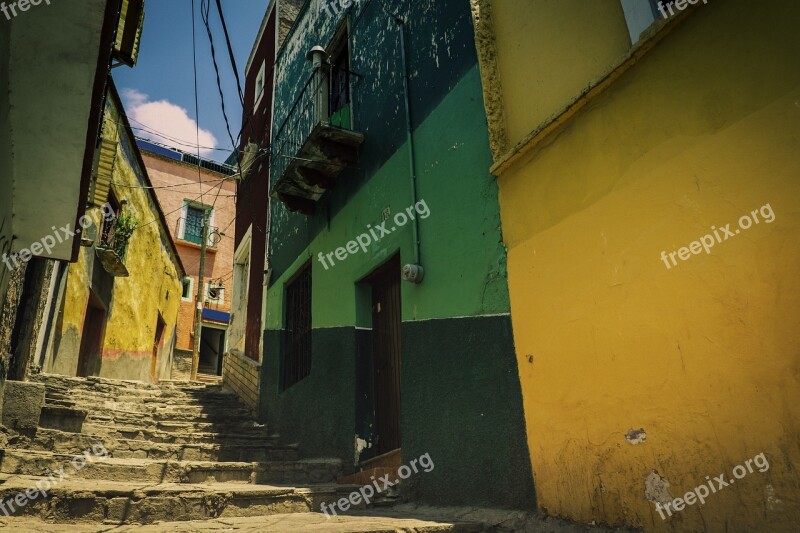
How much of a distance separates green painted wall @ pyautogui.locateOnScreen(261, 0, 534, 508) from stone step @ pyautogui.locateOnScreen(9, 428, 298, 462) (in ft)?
1.90

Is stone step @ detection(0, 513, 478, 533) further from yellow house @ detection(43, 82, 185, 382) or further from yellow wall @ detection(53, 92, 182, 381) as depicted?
yellow wall @ detection(53, 92, 182, 381)

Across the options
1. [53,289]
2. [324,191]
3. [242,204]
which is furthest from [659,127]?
[242,204]

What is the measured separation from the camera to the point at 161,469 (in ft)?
14.7

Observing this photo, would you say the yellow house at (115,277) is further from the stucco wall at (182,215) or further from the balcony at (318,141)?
the stucco wall at (182,215)

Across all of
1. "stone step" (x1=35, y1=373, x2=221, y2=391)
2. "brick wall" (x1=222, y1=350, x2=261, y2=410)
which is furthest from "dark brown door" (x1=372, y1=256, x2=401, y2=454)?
"stone step" (x1=35, y1=373, x2=221, y2=391)

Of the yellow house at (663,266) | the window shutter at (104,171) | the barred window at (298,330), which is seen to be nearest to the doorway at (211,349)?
the window shutter at (104,171)

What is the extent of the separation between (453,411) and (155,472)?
2.47 meters

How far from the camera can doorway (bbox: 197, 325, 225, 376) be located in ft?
73.6

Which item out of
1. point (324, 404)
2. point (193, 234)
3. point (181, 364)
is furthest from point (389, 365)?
point (193, 234)

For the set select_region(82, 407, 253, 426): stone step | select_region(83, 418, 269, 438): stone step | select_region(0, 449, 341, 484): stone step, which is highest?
select_region(82, 407, 253, 426): stone step

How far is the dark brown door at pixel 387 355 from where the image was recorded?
18.4 ft
